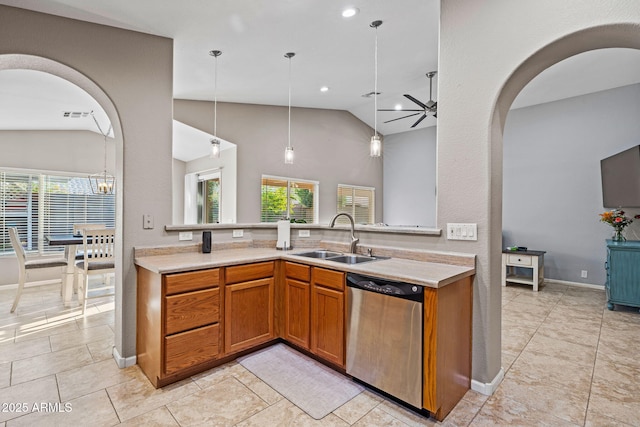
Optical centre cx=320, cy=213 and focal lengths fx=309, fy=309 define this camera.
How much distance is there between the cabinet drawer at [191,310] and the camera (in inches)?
86.1

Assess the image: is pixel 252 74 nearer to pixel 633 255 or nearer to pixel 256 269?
pixel 256 269

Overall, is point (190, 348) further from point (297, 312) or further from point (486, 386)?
point (486, 386)

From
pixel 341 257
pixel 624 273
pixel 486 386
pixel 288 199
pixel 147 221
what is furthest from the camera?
pixel 288 199

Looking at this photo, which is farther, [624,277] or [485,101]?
[624,277]

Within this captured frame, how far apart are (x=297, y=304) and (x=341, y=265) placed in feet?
2.11

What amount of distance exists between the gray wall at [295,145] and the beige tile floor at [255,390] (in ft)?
10.2

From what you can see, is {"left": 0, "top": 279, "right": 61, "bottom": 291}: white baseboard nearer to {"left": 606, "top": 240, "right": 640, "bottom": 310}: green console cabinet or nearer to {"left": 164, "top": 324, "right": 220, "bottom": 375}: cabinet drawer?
{"left": 164, "top": 324, "right": 220, "bottom": 375}: cabinet drawer

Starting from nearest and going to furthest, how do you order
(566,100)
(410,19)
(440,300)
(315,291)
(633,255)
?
Result: 1. (440,300)
2. (315,291)
3. (410,19)
4. (633,255)
5. (566,100)

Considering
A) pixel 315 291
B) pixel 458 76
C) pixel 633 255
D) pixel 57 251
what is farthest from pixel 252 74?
pixel 633 255

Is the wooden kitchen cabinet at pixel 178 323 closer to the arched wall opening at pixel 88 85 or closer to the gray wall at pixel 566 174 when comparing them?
the arched wall opening at pixel 88 85

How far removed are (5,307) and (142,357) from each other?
10.1ft

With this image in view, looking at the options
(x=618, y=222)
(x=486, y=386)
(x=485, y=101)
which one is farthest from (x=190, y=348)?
(x=618, y=222)

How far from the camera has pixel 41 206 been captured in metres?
5.37

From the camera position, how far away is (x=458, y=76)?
233 centimetres
